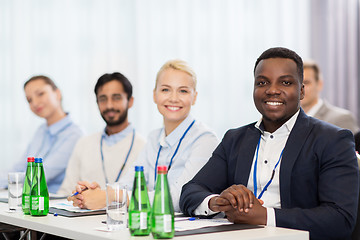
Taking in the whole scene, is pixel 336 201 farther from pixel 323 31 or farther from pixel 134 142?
pixel 323 31

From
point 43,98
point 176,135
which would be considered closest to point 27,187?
point 176,135

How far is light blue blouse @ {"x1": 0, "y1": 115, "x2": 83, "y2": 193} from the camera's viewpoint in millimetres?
4160

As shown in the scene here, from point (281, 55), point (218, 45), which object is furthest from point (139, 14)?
point (281, 55)

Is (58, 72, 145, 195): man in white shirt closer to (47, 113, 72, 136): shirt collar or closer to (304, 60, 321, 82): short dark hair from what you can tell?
(47, 113, 72, 136): shirt collar

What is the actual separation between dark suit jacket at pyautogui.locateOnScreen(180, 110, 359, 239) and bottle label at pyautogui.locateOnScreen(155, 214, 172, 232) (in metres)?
0.50

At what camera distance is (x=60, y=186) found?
4098 mm

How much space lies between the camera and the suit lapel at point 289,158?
88.0 inches

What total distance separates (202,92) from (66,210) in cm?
341

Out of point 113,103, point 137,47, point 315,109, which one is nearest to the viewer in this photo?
point 113,103

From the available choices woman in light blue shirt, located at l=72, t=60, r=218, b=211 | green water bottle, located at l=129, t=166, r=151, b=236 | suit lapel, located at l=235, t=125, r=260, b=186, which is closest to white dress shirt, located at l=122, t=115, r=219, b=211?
woman in light blue shirt, located at l=72, t=60, r=218, b=211

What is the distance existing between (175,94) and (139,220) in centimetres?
→ 133

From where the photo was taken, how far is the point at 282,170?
2.25 metres

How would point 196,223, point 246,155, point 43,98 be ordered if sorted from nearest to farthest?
point 196,223, point 246,155, point 43,98

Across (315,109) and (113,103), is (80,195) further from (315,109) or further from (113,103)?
(315,109)
